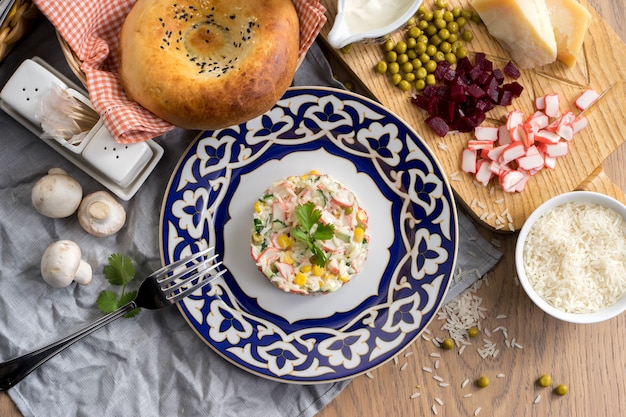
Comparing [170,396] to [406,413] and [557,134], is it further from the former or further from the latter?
[557,134]

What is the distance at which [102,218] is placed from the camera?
2.50 meters

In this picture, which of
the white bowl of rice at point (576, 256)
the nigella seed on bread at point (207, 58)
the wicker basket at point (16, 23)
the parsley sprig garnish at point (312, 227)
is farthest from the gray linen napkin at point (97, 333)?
the white bowl of rice at point (576, 256)

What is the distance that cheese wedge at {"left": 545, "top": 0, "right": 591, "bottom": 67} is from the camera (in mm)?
2637

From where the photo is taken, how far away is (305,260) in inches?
98.4

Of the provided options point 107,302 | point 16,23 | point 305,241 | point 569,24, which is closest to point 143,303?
point 107,302

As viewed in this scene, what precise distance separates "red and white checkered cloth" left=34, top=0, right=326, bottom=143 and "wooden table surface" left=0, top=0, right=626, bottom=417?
119cm

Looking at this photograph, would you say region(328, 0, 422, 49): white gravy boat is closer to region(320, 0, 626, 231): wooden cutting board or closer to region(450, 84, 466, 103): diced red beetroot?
region(320, 0, 626, 231): wooden cutting board

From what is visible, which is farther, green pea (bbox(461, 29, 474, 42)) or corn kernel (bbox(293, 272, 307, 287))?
green pea (bbox(461, 29, 474, 42))

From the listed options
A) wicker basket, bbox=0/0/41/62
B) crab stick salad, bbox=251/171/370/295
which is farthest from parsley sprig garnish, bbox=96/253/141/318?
wicker basket, bbox=0/0/41/62

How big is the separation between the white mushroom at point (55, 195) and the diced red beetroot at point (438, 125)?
4.69 feet

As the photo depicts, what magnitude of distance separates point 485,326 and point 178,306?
128cm

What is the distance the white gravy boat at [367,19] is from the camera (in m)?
2.47

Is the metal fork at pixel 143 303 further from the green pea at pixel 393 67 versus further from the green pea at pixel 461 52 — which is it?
the green pea at pixel 461 52

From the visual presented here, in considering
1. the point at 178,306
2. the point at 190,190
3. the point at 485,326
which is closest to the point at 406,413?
the point at 485,326
